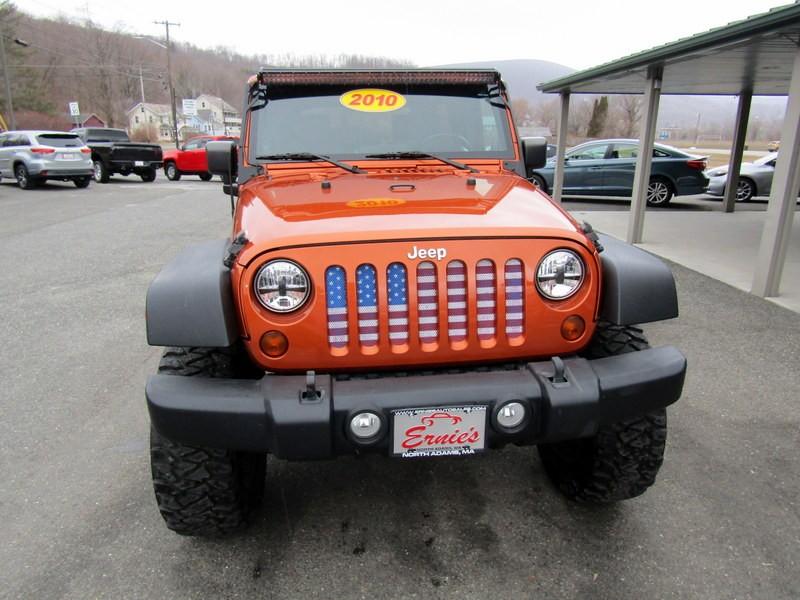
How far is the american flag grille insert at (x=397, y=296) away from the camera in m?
2.08

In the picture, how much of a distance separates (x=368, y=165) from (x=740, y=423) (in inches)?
104

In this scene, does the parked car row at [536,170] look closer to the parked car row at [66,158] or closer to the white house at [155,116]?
the parked car row at [66,158]

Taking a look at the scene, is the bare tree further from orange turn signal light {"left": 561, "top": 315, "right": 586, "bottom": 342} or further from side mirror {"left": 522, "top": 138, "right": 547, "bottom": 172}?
orange turn signal light {"left": 561, "top": 315, "right": 586, "bottom": 342}

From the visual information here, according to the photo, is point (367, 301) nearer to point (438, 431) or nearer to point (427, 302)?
point (427, 302)

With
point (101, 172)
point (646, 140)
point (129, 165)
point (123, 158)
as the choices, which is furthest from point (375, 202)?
point (101, 172)

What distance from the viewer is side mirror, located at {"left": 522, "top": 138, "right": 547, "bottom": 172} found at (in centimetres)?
354

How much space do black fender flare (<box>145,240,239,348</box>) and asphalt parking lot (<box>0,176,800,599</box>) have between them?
0.99 m

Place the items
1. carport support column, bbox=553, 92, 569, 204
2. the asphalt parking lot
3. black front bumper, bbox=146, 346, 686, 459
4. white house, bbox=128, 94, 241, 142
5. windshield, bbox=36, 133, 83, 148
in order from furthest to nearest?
white house, bbox=128, 94, 241, 142, windshield, bbox=36, 133, 83, 148, carport support column, bbox=553, 92, 569, 204, the asphalt parking lot, black front bumper, bbox=146, 346, 686, 459

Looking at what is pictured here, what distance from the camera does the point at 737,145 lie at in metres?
12.6

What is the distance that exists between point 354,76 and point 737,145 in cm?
1185

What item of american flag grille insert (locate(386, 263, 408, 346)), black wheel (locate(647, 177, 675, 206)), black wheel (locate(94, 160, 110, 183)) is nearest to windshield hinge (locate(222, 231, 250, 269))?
american flag grille insert (locate(386, 263, 408, 346))

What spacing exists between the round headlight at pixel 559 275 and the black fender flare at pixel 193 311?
3.61 feet

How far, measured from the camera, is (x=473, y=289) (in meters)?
2.10

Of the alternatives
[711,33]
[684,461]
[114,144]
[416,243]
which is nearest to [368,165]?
[416,243]
